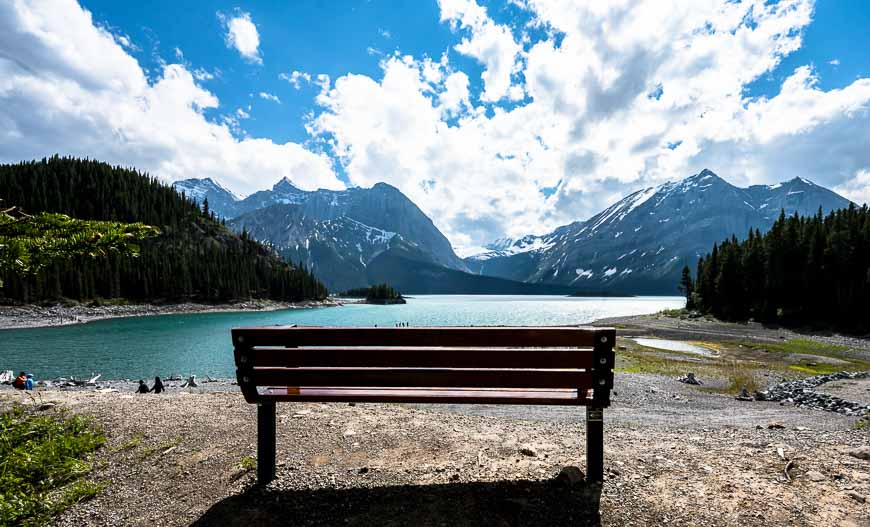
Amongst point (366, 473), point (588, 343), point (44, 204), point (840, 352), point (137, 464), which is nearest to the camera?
point (588, 343)

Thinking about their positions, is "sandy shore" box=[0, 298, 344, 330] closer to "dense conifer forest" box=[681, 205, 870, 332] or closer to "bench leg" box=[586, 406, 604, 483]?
"bench leg" box=[586, 406, 604, 483]

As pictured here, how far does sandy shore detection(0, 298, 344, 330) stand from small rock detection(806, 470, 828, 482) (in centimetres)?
10763

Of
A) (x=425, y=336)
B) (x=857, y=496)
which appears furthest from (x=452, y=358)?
(x=857, y=496)

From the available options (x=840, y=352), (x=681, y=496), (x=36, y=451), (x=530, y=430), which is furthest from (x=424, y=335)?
(x=840, y=352)

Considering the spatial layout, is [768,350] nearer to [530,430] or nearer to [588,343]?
[530,430]

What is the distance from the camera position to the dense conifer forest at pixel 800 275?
60.5 metres

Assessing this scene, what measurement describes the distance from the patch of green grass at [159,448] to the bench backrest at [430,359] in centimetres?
292

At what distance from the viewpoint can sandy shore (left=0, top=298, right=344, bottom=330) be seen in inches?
3250

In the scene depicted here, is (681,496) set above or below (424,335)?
below

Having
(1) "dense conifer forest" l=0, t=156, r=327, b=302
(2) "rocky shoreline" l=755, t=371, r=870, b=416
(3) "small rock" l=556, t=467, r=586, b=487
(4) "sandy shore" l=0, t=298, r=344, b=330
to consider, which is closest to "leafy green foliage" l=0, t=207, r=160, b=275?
(3) "small rock" l=556, t=467, r=586, b=487

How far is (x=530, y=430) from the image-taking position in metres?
8.44

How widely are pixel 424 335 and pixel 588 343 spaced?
6.34 feet

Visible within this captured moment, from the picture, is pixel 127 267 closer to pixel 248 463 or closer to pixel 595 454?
pixel 248 463

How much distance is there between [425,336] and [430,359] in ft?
0.90
